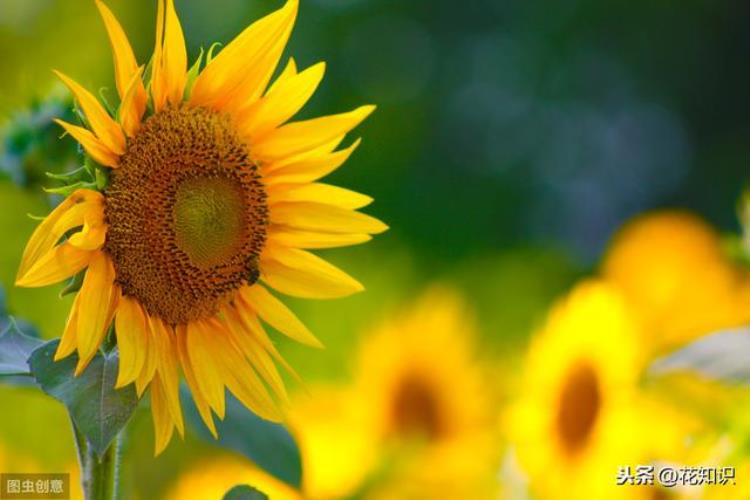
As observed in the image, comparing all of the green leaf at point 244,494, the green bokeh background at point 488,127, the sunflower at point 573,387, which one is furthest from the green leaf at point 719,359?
the green bokeh background at point 488,127

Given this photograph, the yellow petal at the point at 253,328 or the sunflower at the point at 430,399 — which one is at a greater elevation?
the sunflower at the point at 430,399

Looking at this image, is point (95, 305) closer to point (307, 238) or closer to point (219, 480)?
point (307, 238)

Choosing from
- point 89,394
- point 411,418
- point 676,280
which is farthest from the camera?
point 676,280

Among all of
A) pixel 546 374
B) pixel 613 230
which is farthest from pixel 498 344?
pixel 613 230

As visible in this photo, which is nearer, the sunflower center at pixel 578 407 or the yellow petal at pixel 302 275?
the yellow petal at pixel 302 275

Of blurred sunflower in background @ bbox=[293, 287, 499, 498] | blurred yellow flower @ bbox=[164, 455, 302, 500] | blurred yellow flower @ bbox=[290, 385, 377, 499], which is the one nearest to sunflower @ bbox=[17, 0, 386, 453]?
blurred yellow flower @ bbox=[164, 455, 302, 500]

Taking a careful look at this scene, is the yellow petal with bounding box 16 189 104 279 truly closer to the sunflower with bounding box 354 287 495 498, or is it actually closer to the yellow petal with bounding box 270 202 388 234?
the yellow petal with bounding box 270 202 388 234

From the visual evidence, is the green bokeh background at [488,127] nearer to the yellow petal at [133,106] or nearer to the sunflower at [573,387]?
the sunflower at [573,387]

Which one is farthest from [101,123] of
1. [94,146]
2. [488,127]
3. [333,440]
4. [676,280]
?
[488,127]

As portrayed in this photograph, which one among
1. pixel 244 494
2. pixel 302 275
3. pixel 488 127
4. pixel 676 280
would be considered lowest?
pixel 244 494
